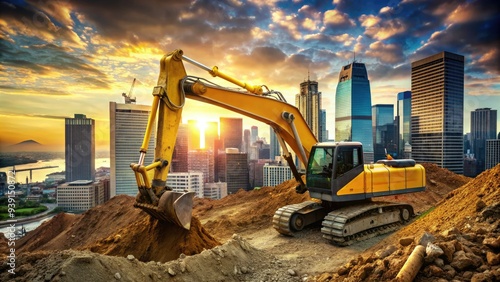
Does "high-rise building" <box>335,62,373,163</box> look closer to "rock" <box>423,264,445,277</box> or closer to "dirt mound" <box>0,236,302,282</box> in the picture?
"dirt mound" <box>0,236,302,282</box>

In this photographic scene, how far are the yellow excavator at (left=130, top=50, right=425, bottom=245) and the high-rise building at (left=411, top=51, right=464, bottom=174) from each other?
71.4 meters

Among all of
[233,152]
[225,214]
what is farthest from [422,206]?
[233,152]

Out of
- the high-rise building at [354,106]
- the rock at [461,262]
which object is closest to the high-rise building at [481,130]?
the high-rise building at [354,106]

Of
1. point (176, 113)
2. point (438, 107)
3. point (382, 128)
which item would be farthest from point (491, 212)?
point (382, 128)

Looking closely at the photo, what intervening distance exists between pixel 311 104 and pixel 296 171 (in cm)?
8906

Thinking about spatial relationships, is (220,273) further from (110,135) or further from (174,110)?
(110,135)

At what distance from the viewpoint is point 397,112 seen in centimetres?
15512

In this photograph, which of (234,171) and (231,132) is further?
(231,132)

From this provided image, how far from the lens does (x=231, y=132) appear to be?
121 meters

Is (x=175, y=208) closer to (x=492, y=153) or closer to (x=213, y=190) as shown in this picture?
(x=213, y=190)

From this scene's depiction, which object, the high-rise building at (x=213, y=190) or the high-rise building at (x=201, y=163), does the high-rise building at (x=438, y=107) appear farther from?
the high-rise building at (x=201, y=163)

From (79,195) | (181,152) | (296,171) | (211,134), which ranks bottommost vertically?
(79,195)

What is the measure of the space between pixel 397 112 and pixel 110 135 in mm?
140677

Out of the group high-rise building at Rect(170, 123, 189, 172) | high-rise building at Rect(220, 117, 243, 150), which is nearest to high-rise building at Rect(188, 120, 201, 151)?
high-rise building at Rect(170, 123, 189, 172)
